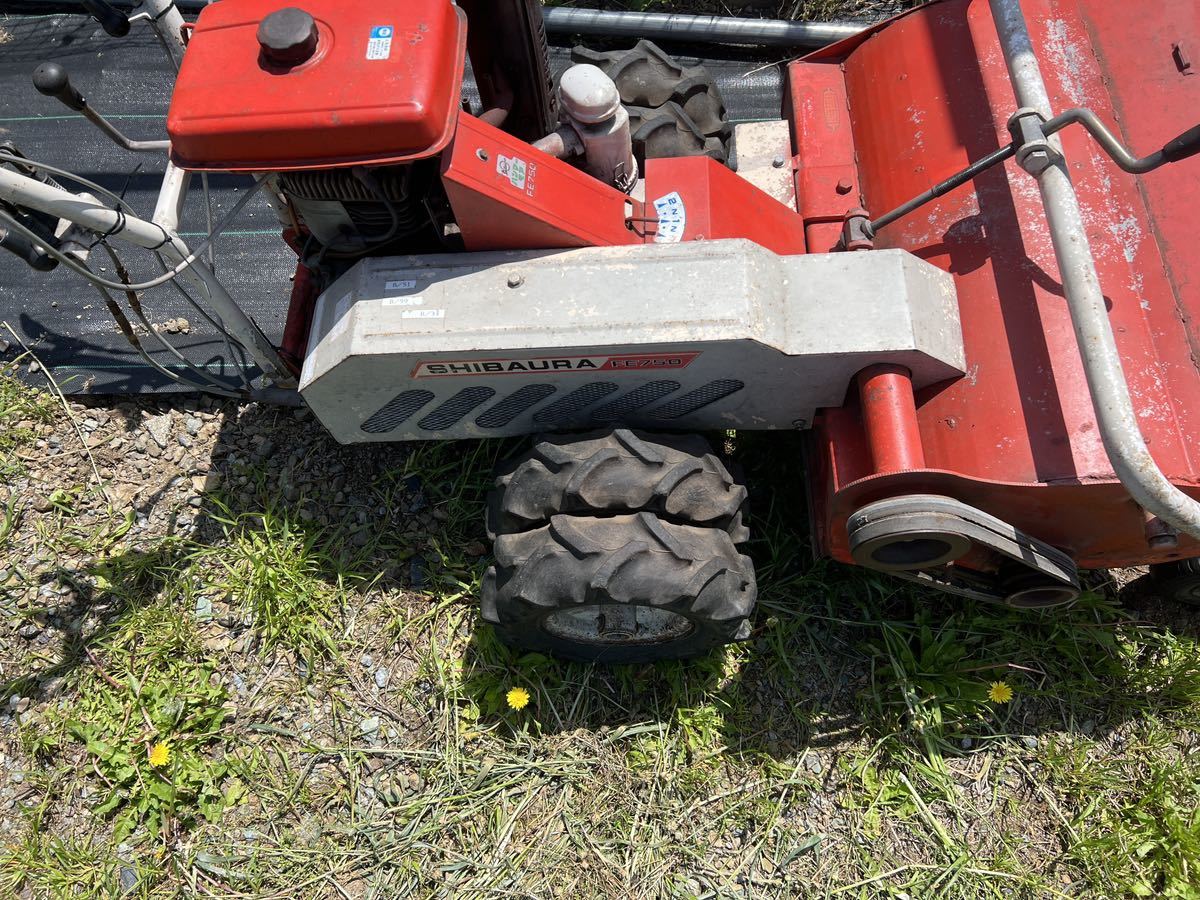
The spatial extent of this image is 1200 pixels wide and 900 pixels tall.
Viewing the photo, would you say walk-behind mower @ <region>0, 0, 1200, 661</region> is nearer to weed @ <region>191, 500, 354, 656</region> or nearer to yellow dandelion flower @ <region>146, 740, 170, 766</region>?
weed @ <region>191, 500, 354, 656</region>

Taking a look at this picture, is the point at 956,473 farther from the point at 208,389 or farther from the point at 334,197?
the point at 208,389

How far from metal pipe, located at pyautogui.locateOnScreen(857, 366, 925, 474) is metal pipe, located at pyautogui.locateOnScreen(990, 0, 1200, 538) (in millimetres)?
426

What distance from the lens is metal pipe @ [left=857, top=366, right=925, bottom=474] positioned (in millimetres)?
2322

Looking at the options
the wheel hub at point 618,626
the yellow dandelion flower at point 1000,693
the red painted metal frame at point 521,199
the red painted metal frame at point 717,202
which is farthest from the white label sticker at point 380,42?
the yellow dandelion flower at point 1000,693

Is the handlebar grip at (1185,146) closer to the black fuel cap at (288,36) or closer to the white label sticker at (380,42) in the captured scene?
the white label sticker at (380,42)

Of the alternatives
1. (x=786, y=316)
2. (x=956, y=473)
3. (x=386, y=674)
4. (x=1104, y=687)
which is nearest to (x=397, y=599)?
(x=386, y=674)

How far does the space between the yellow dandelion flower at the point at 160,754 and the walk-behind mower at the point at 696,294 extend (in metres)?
1.20

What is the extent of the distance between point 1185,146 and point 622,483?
163 cm

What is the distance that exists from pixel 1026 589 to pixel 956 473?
1.71 ft

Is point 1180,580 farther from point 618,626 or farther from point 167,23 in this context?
point 167,23

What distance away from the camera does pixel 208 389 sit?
3.37 metres

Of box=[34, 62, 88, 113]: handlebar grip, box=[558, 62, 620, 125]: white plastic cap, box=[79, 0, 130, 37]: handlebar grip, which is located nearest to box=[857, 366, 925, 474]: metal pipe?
box=[558, 62, 620, 125]: white plastic cap

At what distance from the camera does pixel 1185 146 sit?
2.15 meters

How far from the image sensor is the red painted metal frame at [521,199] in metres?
2.29
